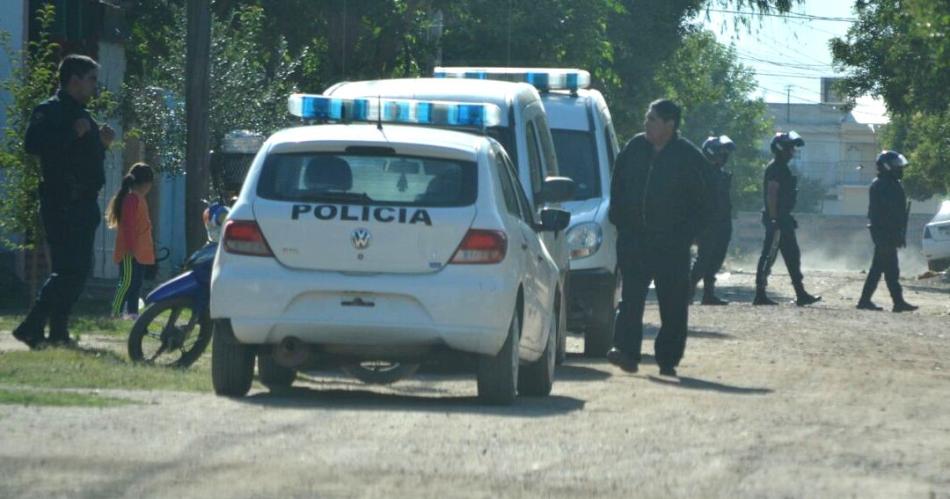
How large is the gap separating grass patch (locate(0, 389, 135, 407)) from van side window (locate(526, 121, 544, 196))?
14.6 ft

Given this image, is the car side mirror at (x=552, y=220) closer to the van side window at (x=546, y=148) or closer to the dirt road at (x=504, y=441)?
the dirt road at (x=504, y=441)

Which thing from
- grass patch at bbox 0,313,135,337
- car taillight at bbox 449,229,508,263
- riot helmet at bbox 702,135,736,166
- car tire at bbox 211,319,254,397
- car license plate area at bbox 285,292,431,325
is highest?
riot helmet at bbox 702,135,736,166

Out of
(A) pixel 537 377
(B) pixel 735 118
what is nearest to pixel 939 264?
(A) pixel 537 377

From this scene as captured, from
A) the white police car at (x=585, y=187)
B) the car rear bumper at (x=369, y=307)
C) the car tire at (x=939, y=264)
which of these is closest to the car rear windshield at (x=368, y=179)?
the car rear bumper at (x=369, y=307)

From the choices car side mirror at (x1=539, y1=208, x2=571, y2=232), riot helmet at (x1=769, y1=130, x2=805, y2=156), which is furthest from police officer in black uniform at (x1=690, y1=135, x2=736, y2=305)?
car side mirror at (x1=539, y1=208, x2=571, y2=232)

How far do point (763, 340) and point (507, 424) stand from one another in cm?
820

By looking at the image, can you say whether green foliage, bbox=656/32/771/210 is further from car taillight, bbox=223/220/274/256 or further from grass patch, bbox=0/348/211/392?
car taillight, bbox=223/220/274/256

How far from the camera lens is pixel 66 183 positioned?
1249 centimetres

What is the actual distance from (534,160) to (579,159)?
7.33ft

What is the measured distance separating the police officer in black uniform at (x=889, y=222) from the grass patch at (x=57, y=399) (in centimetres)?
1454

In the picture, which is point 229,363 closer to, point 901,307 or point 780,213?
point 780,213

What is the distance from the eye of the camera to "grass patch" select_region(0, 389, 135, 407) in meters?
9.19

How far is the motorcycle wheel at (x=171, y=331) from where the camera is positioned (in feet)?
39.7

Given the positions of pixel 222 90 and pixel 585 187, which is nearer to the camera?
pixel 585 187
